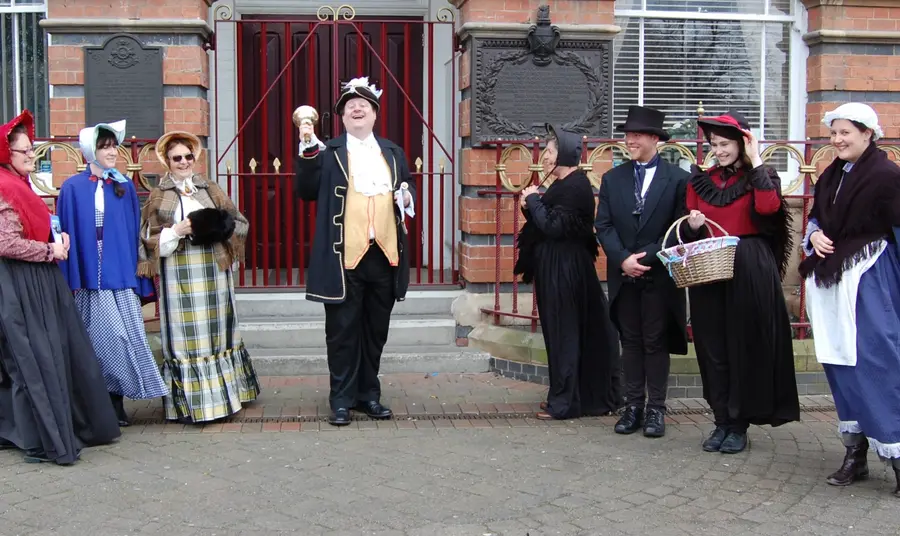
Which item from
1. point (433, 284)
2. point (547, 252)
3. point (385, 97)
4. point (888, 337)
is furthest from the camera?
point (385, 97)

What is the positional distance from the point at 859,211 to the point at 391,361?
12.0 feet

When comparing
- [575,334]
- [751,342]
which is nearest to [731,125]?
[751,342]

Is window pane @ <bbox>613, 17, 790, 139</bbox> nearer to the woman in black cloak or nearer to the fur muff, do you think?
the woman in black cloak

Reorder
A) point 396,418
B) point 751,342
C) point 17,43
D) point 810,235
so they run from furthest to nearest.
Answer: point 17,43, point 396,418, point 751,342, point 810,235

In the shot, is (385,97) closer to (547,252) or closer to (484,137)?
(484,137)

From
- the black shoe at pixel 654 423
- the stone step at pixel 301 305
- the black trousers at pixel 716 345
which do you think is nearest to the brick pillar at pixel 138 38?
the stone step at pixel 301 305

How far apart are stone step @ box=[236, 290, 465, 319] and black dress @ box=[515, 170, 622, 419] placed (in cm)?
161

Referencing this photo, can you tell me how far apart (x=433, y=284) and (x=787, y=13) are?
12.8 ft

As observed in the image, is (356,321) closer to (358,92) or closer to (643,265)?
(358,92)

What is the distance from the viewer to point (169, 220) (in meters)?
6.36

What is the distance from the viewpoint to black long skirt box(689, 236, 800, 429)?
5.77 metres

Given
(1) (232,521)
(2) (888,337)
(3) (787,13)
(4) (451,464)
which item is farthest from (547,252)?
(3) (787,13)

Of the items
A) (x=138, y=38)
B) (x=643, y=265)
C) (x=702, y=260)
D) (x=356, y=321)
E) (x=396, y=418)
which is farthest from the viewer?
(x=138, y=38)

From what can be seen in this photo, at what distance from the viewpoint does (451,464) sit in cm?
564
